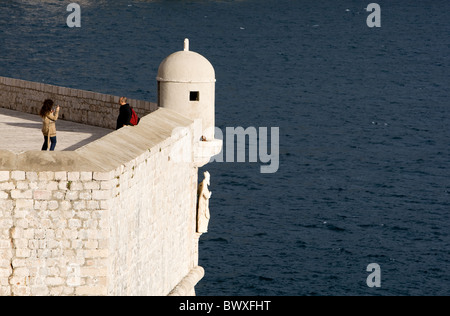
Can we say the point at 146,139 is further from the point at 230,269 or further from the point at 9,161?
the point at 230,269

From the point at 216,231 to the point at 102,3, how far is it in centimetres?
11707

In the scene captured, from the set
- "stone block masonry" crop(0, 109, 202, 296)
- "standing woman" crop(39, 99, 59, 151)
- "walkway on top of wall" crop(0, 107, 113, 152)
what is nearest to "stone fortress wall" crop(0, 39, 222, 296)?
"stone block masonry" crop(0, 109, 202, 296)

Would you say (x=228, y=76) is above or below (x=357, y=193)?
above

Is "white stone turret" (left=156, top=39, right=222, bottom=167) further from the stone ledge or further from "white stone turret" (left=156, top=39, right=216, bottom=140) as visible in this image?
the stone ledge

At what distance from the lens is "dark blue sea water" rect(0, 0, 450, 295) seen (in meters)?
58.4

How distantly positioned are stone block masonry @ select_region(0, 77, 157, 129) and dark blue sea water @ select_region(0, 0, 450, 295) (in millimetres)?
24392

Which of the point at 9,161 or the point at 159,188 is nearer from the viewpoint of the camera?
the point at 9,161

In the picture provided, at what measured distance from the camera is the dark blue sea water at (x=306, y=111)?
58375 mm

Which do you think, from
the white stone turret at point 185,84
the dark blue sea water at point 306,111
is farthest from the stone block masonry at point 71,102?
the dark blue sea water at point 306,111

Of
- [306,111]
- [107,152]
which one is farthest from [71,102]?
[306,111]

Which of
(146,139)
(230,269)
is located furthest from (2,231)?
(230,269)

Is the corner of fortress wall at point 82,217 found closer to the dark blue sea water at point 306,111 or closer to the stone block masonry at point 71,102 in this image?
the stone block masonry at point 71,102

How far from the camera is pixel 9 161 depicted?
712 inches
